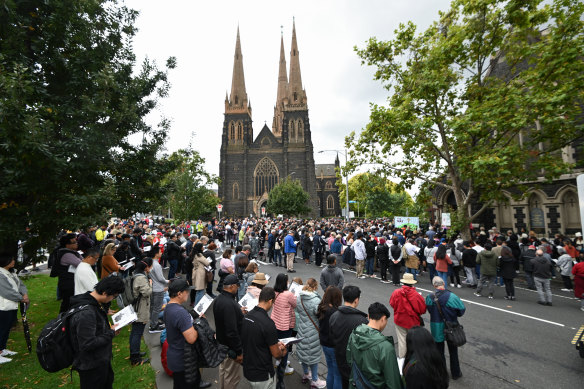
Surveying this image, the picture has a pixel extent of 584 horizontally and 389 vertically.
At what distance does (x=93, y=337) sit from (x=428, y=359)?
10.1ft

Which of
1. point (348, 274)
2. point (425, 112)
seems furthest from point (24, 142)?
point (425, 112)

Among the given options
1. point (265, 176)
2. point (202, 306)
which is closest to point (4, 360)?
point (202, 306)

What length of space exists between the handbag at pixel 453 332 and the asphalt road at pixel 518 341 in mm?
806

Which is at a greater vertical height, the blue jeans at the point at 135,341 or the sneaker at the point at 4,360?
the blue jeans at the point at 135,341

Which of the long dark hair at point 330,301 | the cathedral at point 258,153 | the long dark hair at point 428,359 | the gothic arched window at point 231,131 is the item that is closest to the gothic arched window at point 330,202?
the cathedral at point 258,153

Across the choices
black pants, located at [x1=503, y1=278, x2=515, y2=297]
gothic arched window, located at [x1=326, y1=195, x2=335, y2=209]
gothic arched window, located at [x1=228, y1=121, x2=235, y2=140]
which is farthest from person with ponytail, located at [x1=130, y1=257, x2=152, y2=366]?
gothic arched window, located at [x1=326, y1=195, x2=335, y2=209]

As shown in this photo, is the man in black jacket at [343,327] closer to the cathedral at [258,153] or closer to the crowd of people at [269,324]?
the crowd of people at [269,324]

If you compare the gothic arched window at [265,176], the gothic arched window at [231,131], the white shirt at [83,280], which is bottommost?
the white shirt at [83,280]

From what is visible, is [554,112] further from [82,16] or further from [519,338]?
[82,16]

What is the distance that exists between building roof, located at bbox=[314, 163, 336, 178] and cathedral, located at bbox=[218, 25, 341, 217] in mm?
19337

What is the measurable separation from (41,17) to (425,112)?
1284cm

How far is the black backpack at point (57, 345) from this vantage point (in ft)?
8.64

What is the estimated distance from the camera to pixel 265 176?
54656mm

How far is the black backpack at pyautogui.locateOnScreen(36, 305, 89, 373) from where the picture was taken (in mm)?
Answer: 2635
